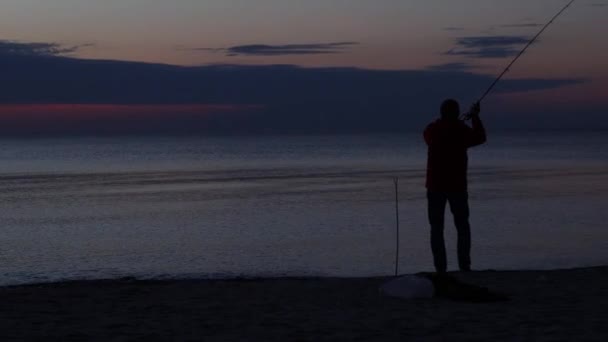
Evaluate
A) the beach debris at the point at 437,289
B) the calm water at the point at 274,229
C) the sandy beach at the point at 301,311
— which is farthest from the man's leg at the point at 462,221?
the calm water at the point at 274,229

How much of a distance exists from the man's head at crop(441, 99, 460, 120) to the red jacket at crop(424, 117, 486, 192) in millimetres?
43

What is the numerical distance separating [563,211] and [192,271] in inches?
464

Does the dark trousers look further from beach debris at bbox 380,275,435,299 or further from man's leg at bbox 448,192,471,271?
beach debris at bbox 380,275,435,299

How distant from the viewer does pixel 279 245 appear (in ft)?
53.2

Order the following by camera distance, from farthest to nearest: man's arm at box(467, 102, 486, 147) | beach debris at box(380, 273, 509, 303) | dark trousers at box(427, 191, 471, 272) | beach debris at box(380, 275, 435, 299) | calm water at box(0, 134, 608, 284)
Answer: calm water at box(0, 134, 608, 284) → dark trousers at box(427, 191, 471, 272) → man's arm at box(467, 102, 486, 147) → beach debris at box(380, 275, 435, 299) → beach debris at box(380, 273, 509, 303)

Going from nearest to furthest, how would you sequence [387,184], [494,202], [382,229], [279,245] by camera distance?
[279,245]
[382,229]
[494,202]
[387,184]

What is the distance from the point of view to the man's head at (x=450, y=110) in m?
8.99

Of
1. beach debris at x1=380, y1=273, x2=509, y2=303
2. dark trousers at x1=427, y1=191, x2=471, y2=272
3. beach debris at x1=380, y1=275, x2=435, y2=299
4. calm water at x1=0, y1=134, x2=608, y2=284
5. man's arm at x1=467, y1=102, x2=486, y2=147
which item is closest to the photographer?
beach debris at x1=380, y1=273, x2=509, y2=303

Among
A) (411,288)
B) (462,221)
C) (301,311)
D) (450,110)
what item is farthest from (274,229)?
(301,311)

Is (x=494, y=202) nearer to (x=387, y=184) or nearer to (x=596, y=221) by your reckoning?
Answer: (x=596, y=221)

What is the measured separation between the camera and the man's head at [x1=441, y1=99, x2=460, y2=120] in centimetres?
899

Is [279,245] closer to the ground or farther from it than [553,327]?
closer to the ground

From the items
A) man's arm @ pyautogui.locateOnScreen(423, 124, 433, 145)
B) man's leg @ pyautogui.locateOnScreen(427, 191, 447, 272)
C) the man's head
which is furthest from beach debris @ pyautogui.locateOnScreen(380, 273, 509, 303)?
the man's head

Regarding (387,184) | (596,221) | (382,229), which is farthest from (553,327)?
(387,184)
